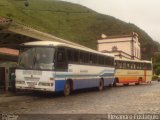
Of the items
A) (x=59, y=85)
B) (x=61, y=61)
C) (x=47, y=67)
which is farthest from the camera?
(x=61, y=61)

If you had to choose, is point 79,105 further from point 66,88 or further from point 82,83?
point 82,83

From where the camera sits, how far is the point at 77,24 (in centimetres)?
17112

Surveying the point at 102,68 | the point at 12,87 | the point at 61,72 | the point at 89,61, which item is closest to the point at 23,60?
the point at 61,72

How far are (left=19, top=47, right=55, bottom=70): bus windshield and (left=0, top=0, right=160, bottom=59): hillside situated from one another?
109701 millimetres

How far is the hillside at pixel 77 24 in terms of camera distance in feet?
473

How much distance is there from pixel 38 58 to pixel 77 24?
486ft

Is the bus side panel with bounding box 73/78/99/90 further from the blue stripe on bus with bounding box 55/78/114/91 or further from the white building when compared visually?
the white building

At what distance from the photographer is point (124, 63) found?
45.0 meters

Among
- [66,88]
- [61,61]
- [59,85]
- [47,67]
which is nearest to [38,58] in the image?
[47,67]

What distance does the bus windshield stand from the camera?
2336cm

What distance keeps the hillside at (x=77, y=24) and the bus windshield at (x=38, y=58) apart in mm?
109701

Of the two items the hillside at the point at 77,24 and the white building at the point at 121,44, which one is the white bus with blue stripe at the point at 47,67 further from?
the hillside at the point at 77,24

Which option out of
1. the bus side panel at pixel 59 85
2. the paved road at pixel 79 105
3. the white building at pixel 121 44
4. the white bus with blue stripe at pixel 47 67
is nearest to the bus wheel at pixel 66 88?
the white bus with blue stripe at pixel 47 67

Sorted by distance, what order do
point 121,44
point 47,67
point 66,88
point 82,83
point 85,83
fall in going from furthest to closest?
point 121,44, point 85,83, point 82,83, point 66,88, point 47,67
